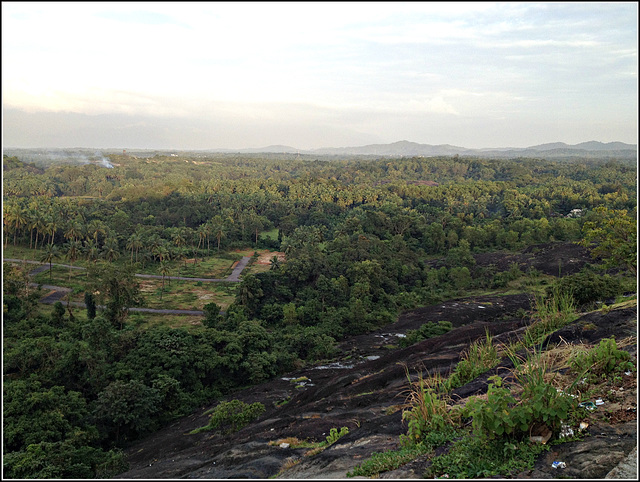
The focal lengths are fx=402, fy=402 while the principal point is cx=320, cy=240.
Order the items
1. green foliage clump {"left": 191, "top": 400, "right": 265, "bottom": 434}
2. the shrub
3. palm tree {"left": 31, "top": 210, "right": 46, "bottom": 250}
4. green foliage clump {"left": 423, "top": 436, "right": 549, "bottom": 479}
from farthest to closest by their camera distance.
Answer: palm tree {"left": 31, "top": 210, "right": 46, "bottom": 250}
green foliage clump {"left": 191, "top": 400, "right": 265, "bottom": 434}
the shrub
green foliage clump {"left": 423, "top": 436, "right": 549, "bottom": 479}

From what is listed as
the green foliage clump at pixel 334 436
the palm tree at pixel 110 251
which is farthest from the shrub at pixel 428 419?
the palm tree at pixel 110 251

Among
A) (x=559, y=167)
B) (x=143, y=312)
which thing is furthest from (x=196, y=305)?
(x=559, y=167)

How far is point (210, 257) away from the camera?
6856 cm

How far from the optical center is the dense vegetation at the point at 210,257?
20.8 metres

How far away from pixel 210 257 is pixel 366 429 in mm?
62643

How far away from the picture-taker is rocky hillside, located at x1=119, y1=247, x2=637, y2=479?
5156mm

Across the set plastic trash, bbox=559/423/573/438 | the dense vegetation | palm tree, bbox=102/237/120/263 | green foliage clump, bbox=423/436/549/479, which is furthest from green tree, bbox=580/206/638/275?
palm tree, bbox=102/237/120/263

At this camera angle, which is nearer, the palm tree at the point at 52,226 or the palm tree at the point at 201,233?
the palm tree at the point at 52,226

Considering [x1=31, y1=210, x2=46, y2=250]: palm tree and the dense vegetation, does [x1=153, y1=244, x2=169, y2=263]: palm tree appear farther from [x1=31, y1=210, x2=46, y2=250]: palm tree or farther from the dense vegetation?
[x1=31, y1=210, x2=46, y2=250]: palm tree

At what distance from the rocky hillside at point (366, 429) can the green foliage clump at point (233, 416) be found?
508 millimetres

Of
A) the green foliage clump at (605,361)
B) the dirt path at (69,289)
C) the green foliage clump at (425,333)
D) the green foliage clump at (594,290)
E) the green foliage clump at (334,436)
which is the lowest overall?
the dirt path at (69,289)

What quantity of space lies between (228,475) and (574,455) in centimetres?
742

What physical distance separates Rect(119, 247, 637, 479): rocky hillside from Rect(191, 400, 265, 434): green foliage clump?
508 mm

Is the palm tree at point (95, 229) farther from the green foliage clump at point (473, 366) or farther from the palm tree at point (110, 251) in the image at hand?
the green foliage clump at point (473, 366)
